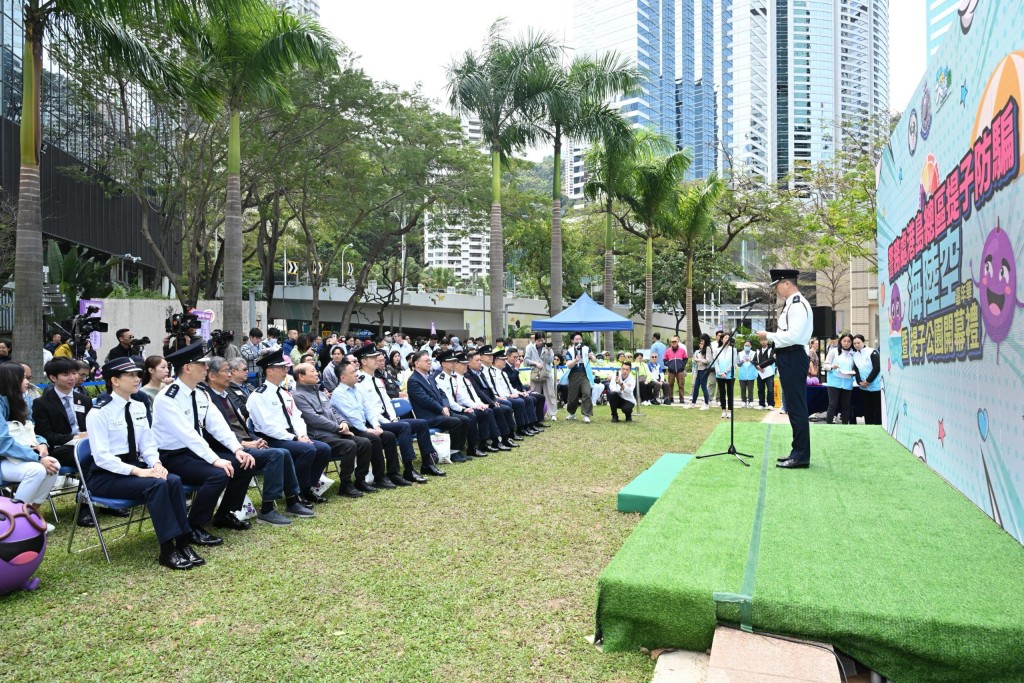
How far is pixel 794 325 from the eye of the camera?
6.02 m

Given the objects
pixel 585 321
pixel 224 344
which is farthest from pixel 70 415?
pixel 585 321

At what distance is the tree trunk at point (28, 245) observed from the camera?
29.4 feet

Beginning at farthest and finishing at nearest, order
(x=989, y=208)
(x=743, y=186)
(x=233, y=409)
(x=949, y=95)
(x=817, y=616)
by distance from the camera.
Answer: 1. (x=743, y=186)
2. (x=233, y=409)
3. (x=949, y=95)
4. (x=989, y=208)
5. (x=817, y=616)

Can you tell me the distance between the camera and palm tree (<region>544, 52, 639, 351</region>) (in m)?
17.8

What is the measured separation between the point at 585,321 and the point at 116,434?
436 inches

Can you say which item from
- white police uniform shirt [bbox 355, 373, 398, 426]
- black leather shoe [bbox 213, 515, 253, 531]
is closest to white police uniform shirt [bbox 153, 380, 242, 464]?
black leather shoe [bbox 213, 515, 253, 531]

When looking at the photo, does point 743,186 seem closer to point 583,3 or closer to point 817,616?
point 583,3

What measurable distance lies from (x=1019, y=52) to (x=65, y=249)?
27.2 m

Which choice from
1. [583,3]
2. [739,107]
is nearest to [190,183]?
[583,3]

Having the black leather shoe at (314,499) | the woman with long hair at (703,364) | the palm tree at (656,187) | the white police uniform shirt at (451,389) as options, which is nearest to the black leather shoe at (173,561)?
the black leather shoe at (314,499)

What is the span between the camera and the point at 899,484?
568 centimetres

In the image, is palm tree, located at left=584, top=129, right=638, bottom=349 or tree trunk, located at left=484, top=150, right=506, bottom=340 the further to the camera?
palm tree, located at left=584, top=129, right=638, bottom=349

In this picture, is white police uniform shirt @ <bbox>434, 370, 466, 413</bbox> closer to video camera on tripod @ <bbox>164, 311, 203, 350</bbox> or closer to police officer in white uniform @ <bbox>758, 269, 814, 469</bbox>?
video camera on tripod @ <bbox>164, 311, 203, 350</bbox>

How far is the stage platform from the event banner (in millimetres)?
516
